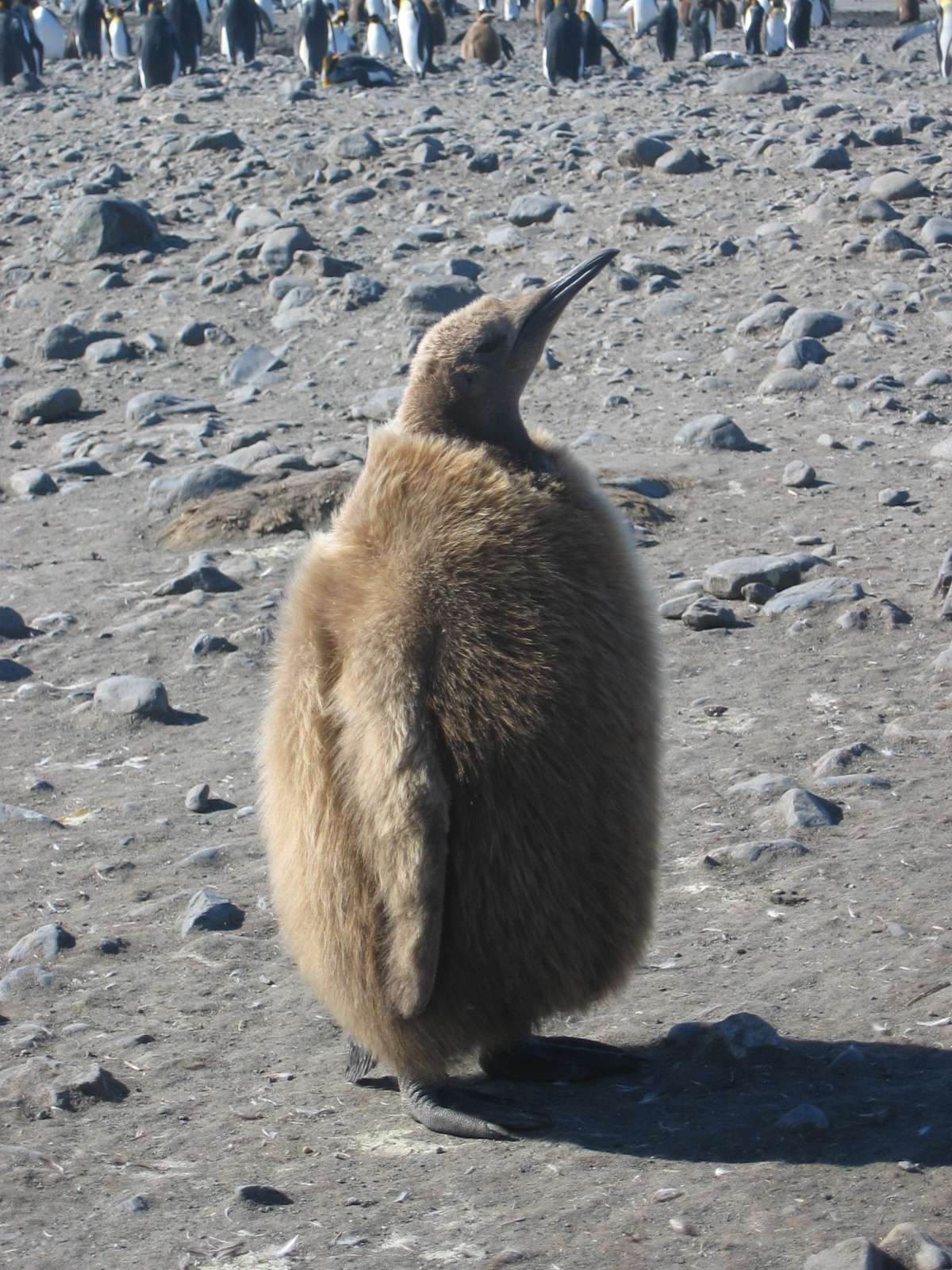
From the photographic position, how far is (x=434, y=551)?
87.0 inches

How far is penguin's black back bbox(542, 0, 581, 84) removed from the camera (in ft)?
60.2

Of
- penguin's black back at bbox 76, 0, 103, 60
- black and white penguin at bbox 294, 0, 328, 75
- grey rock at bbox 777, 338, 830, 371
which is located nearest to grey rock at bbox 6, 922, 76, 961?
grey rock at bbox 777, 338, 830, 371

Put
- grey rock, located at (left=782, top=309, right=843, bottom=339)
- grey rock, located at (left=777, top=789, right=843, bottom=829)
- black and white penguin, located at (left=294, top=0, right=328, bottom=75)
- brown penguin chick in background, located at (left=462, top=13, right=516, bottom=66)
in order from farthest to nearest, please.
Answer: black and white penguin, located at (left=294, top=0, right=328, bottom=75), brown penguin chick in background, located at (left=462, top=13, right=516, bottom=66), grey rock, located at (left=782, top=309, right=843, bottom=339), grey rock, located at (left=777, top=789, right=843, bottom=829)

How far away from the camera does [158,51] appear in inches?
778

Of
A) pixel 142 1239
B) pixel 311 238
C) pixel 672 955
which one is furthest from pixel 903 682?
pixel 311 238

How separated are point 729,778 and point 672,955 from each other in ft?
2.39

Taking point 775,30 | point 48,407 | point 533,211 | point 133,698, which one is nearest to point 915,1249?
point 133,698

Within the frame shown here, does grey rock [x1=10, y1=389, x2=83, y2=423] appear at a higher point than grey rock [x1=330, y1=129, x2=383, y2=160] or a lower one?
lower

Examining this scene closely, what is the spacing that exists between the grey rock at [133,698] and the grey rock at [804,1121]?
2.59 meters

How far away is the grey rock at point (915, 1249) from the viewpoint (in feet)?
4.99

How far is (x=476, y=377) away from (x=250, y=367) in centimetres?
544

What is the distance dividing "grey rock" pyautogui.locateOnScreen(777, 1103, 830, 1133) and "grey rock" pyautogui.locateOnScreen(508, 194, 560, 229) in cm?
782

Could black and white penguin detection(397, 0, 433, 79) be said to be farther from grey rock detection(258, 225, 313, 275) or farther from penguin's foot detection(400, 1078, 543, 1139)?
penguin's foot detection(400, 1078, 543, 1139)

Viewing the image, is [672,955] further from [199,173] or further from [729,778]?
[199,173]
